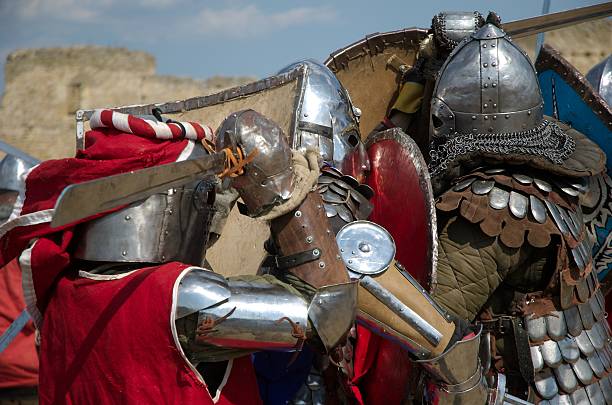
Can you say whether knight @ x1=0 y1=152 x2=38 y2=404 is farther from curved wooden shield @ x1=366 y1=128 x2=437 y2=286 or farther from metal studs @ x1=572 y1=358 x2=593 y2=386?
metal studs @ x1=572 y1=358 x2=593 y2=386

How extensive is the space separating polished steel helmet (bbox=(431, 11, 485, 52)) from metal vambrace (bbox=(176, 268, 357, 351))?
2.28m

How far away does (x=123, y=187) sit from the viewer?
2.48 metres

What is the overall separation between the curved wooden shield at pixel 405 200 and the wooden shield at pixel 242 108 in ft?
1.41

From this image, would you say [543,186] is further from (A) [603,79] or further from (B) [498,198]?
(A) [603,79]

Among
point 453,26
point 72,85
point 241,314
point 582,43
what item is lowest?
point 72,85

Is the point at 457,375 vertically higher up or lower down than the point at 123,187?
lower down

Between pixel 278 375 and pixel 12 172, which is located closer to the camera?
pixel 278 375

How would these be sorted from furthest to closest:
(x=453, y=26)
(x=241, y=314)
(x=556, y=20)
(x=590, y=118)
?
(x=556, y=20) < (x=453, y=26) < (x=590, y=118) < (x=241, y=314)

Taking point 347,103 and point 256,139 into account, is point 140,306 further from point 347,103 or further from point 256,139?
point 347,103

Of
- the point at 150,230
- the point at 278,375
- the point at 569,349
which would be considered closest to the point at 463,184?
the point at 569,349

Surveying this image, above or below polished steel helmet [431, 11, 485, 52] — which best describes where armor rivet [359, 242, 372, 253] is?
below

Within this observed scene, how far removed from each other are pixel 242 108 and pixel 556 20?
2388mm

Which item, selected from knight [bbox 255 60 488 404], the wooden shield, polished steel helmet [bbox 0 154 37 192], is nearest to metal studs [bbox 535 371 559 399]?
knight [bbox 255 60 488 404]

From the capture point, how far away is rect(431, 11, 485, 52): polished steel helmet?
15.6 feet
